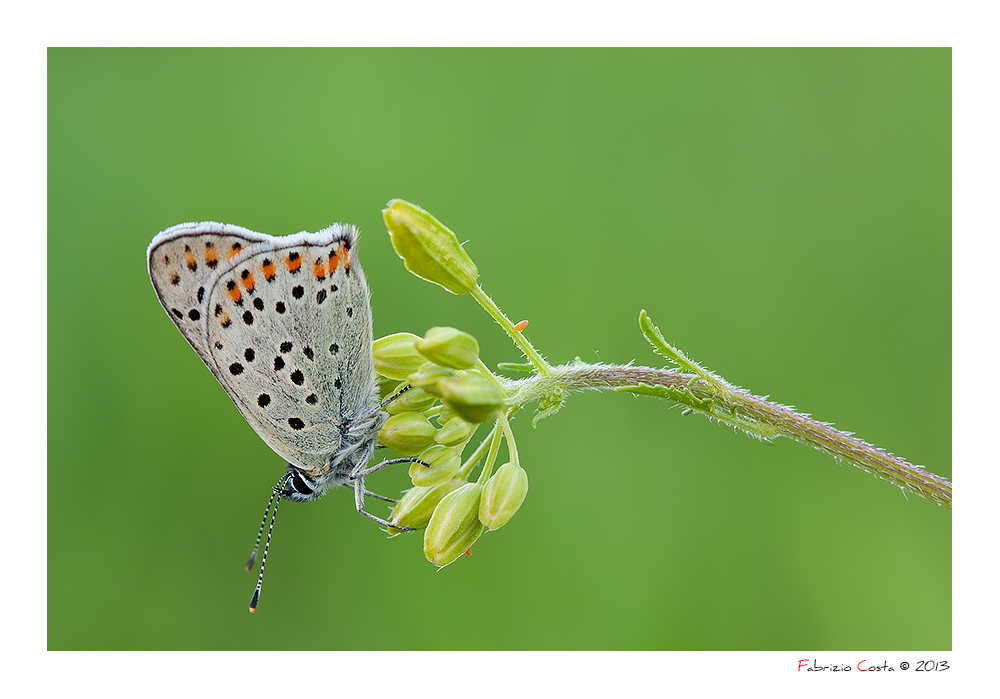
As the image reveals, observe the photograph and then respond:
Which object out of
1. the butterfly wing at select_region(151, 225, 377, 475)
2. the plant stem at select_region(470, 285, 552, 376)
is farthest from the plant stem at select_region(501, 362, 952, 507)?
the butterfly wing at select_region(151, 225, 377, 475)

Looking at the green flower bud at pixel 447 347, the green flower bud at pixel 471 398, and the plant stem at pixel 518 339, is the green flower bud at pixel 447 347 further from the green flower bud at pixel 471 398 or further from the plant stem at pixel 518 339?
the plant stem at pixel 518 339

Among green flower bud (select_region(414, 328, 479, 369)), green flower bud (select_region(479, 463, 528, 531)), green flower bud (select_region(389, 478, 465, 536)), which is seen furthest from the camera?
green flower bud (select_region(389, 478, 465, 536))

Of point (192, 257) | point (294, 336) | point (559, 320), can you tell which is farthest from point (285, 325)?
point (559, 320)

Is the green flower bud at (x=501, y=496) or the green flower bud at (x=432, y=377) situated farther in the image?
the green flower bud at (x=501, y=496)

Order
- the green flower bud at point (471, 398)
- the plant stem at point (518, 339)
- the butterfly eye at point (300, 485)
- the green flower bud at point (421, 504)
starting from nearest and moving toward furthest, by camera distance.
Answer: the green flower bud at point (471, 398) < the plant stem at point (518, 339) < the green flower bud at point (421, 504) < the butterfly eye at point (300, 485)

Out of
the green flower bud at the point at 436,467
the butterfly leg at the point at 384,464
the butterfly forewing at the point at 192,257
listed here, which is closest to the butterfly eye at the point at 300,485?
the butterfly leg at the point at 384,464

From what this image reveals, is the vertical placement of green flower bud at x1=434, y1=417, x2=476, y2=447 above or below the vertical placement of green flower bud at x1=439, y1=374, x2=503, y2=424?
below

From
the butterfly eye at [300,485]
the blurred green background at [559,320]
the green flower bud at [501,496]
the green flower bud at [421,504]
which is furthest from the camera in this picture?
the blurred green background at [559,320]

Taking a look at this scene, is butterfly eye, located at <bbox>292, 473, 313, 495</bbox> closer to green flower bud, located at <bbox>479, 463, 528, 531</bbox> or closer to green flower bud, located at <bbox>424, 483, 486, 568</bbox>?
green flower bud, located at <bbox>424, 483, 486, 568</bbox>
